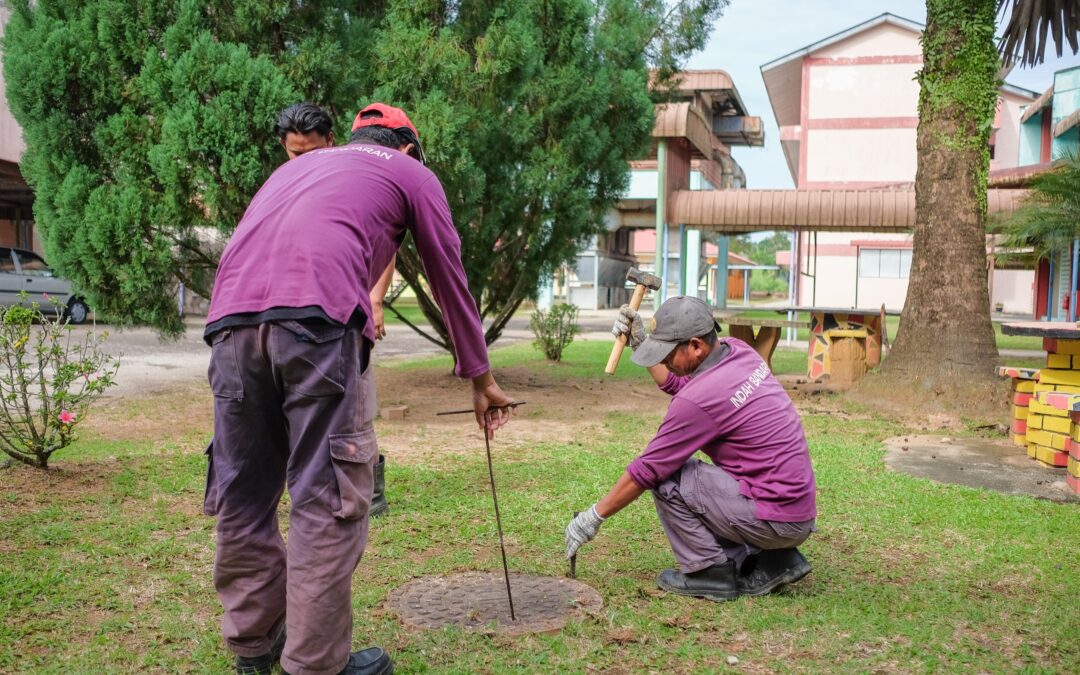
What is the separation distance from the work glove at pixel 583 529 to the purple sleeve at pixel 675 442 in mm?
257

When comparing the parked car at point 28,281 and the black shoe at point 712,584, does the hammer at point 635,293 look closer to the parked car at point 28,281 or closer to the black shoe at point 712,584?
the black shoe at point 712,584

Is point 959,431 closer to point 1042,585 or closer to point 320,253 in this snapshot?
point 1042,585

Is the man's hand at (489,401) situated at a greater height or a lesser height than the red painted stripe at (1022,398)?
greater

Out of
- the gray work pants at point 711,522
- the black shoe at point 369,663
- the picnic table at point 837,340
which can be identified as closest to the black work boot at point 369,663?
the black shoe at point 369,663

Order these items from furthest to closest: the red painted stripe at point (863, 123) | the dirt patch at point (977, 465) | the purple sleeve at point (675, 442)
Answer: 1. the red painted stripe at point (863, 123)
2. the dirt patch at point (977, 465)
3. the purple sleeve at point (675, 442)

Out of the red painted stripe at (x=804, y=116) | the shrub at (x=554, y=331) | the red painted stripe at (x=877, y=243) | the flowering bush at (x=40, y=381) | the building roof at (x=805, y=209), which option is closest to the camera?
the flowering bush at (x=40, y=381)

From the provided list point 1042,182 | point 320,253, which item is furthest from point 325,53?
point 1042,182

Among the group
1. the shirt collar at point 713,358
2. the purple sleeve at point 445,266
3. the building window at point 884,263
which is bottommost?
the shirt collar at point 713,358

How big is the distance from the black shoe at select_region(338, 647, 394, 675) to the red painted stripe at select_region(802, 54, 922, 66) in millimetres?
Answer: 34266

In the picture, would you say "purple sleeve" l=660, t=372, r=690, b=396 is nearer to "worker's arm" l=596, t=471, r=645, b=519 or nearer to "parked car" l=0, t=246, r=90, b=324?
"worker's arm" l=596, t=471, r=645, b=519

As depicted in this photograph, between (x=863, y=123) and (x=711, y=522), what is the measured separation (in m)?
33.0

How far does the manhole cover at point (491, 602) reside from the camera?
3.57m

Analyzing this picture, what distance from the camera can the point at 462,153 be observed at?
7.88 metres

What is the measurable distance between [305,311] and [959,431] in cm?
723
